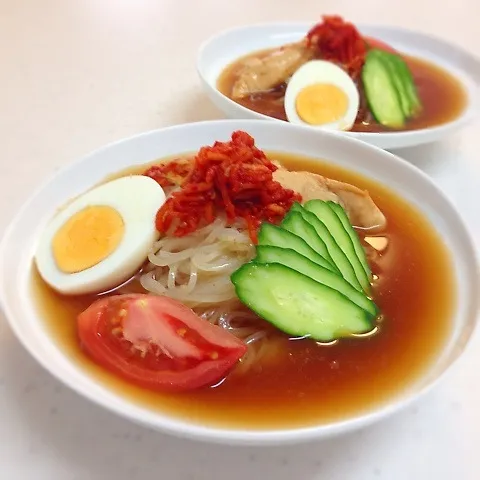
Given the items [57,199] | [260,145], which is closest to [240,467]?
[57,199]

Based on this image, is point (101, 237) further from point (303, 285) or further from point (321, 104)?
point (321, 104)

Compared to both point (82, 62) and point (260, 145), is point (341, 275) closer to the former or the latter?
point (260, 145)

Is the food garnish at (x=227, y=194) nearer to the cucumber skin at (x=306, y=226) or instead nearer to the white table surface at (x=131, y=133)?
the cucumber skin at (x=306, y=226)

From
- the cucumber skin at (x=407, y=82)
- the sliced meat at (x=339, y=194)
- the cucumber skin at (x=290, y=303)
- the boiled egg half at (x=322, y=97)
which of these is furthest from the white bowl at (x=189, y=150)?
the cucumber skin at (x=407, y=82)

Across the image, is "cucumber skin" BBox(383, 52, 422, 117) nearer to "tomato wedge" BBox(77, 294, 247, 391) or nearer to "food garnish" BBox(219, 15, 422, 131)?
"food garnish" BBox(219, 15, 422, 131)

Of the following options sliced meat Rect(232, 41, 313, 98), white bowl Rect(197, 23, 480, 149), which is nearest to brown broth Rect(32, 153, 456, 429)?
white bowl Rect(197, 23, 480, 149)

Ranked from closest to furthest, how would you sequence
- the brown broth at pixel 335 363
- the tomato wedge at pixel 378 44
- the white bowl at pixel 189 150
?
the white bowl at pixel 189 150, the brown broth at pixel 335 363, the tomato wedge at pixel 378 44

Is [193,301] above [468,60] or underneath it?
underneath

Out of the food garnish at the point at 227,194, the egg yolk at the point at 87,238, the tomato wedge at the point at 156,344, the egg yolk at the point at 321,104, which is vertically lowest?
the tomato wedge at the point at 156,344
